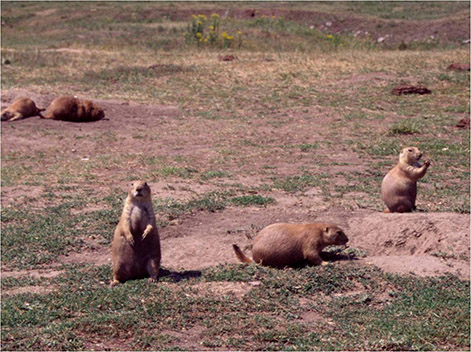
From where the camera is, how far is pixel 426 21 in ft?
110

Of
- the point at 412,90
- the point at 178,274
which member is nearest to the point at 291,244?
the point at 178,274

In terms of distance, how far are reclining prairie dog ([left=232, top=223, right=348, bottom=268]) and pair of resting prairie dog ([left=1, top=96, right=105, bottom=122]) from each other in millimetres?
8665

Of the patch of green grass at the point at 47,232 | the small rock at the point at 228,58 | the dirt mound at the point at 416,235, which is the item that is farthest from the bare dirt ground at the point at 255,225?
the small rock at the point at 228,58

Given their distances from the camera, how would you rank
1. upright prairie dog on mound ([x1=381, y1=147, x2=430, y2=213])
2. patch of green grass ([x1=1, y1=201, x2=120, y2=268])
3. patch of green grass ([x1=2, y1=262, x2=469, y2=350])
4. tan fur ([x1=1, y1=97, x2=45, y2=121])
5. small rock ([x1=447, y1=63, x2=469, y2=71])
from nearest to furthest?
patch of green grass ([x1=2, y1=262, x2=469, y2=350])
patch of green grass ([x1=1, y1=201, x2=120, y2=268])
upright prairie dog on mound ([x1=381, y1=147, x2=430, y2=213])
tan fur ([x1=1, y1=97, x2=45, y2=121])
small rock ([x1=447, y1=63, x2=469, y2=71])

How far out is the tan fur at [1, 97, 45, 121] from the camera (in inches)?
574

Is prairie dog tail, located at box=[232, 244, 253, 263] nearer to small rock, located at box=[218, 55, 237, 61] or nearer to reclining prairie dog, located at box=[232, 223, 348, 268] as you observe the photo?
reclining prairie dog, located at box=[232, 223, 348, 268]

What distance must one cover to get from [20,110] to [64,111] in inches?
35.5

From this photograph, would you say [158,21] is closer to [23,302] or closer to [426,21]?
[426,21]

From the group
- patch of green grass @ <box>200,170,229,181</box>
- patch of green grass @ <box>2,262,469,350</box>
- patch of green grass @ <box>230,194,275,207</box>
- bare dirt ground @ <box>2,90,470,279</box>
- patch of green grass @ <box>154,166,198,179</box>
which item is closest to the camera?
patch of green grass @ <box>2,262,469,350</box>

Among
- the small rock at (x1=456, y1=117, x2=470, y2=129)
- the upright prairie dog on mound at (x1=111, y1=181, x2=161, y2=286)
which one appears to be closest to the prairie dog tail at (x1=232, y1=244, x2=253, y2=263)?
the upright prairie dog on mound at (x1=111, y1=181, x2=161, y2=286)

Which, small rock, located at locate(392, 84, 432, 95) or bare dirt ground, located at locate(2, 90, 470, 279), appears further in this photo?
small rock, located at locate(392, 84, 432, 95)

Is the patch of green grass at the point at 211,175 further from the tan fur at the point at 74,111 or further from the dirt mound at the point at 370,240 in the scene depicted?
the tan fur at the point at 74,111

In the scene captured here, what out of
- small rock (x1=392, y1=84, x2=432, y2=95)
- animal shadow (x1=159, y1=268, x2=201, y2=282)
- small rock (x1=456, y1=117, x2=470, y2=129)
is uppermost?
animal shadow (x1=159, y1=268, x2=201, y2=282)

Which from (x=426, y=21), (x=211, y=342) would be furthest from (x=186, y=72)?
(x=426, y=21)
